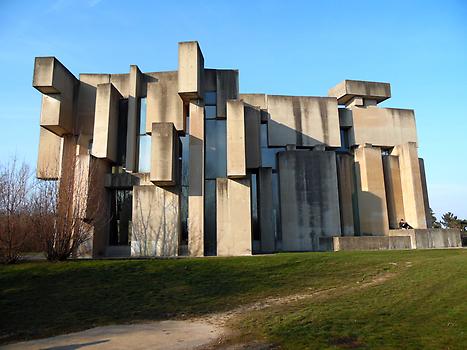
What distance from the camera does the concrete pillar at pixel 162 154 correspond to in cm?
2566

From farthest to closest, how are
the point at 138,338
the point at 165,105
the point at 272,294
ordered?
1. the point at 165,105
2. the point at 272,294
3. the point at 138,338

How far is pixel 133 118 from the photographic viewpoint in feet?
97.5

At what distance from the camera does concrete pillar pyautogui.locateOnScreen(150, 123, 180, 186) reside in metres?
25.7

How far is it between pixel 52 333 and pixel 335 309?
28.3 ft

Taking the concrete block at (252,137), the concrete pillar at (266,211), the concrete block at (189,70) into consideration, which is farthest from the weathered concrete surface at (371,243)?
the concrete block at (189,70)

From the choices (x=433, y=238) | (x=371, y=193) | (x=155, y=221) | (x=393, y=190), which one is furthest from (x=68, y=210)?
(x=393, y=190)

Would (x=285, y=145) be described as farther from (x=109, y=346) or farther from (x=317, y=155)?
(x=109, y=346)

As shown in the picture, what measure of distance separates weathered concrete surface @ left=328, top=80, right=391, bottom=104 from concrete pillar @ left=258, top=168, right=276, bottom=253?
1105 cm

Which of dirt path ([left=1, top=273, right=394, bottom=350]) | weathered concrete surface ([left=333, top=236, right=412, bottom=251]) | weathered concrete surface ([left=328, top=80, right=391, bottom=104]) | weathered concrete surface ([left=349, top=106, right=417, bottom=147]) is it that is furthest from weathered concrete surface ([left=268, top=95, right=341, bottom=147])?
dirt path ([left=1, top=273, right=394, bottom=350])

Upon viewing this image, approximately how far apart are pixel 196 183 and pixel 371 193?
14369mm

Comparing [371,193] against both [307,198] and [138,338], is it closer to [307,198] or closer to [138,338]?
[307,198]

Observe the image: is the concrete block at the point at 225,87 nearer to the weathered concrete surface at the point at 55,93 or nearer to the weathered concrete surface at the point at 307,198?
the weathered concrete surface at the point at 307,198

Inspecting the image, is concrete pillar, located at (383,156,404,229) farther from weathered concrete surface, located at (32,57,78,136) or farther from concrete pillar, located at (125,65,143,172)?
weathered concrete surface, located at (32,57,78,136)

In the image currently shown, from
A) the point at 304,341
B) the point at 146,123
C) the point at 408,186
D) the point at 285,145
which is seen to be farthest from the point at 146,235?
the point at 408,186
